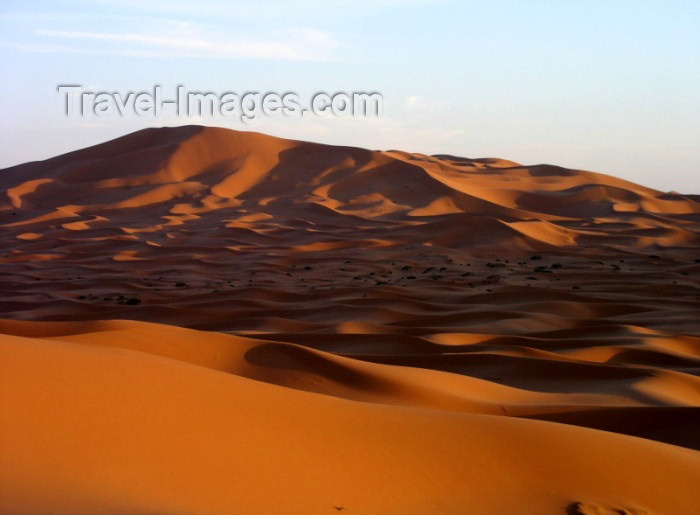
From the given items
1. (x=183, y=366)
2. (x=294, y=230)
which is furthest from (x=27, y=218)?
(x=183, y=366)

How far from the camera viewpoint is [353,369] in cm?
565

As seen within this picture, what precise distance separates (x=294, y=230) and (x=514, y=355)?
1408 centimetres

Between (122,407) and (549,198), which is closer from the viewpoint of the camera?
(122,407)

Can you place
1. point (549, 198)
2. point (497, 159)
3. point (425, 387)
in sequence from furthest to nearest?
point (497, 159)
point (549, 198)
point (425, 387)

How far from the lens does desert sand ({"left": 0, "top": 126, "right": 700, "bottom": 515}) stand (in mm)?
3086

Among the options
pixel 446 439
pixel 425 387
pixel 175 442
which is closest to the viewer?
pixel 175 442

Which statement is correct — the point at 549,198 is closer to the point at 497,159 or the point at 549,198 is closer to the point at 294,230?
the point at 294,230

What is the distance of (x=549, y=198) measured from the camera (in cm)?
2714

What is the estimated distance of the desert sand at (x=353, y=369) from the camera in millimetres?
3086

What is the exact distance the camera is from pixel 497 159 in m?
42.1

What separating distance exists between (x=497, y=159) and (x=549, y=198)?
15183 mm

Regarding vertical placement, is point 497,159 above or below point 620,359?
above

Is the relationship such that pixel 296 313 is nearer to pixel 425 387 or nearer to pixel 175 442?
pixel 425 387

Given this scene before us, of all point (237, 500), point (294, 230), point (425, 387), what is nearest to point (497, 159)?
point (294, 230)
